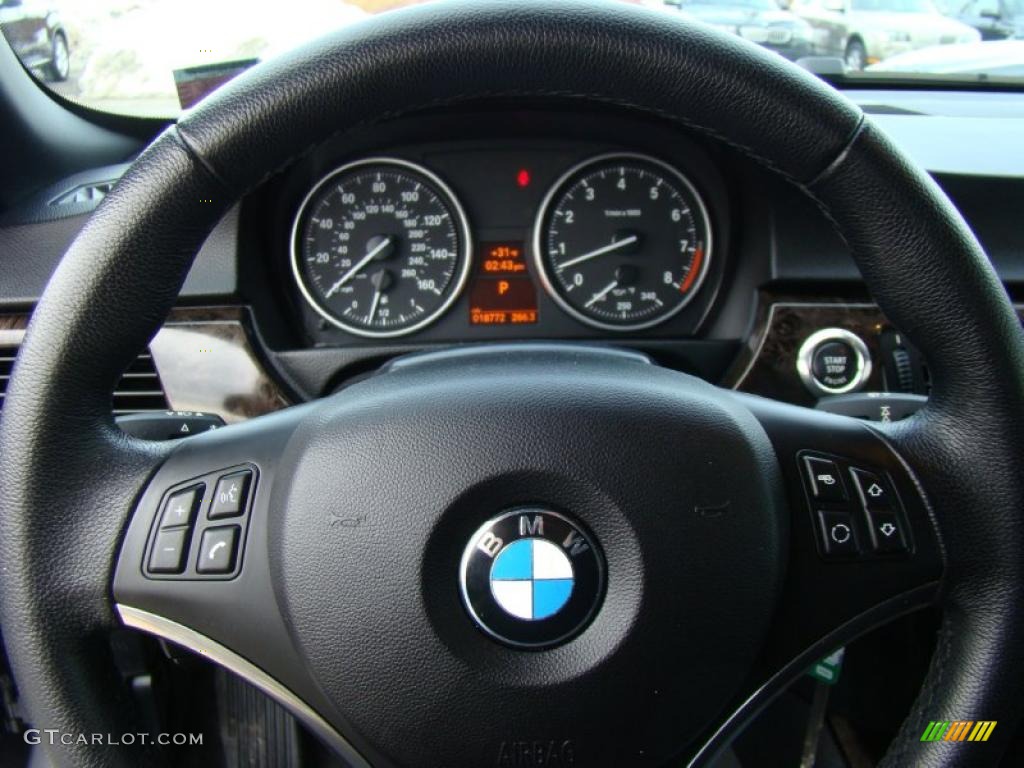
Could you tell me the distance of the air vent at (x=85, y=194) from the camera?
225 centimetres

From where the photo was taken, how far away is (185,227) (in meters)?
1.07

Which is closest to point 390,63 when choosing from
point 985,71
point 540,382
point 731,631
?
point 540,382

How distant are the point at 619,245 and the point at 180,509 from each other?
54.1 inches

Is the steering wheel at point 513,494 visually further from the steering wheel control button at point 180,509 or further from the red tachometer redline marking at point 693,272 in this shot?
the red tachometer redline marking at point 693,272

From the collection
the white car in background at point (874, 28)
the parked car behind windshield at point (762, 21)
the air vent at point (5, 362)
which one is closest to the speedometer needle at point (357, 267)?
the air vent at point (5, 362)

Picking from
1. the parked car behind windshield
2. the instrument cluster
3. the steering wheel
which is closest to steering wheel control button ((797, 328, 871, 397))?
the instrument cluster

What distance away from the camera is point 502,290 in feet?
7.65

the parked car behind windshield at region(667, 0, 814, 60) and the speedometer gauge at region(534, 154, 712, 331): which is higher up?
the parked car behind windshield at region(667, 0, 814, 60)

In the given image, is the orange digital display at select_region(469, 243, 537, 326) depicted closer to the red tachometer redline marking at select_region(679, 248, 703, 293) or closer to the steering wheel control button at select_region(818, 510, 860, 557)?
the red tachometer redline marking at select_region(679, 248, 703, 293)

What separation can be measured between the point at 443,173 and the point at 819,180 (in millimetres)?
1310

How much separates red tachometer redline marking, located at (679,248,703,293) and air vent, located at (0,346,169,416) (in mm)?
1086

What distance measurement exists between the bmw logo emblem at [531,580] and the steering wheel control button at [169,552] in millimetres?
304

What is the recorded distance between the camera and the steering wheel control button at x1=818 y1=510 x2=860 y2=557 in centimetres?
114

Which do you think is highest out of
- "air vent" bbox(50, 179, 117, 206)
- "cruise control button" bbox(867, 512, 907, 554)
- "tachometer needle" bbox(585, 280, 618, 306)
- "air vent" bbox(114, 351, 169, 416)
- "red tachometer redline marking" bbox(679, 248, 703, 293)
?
"air vent" bbox(50, 179, 117, 206)
